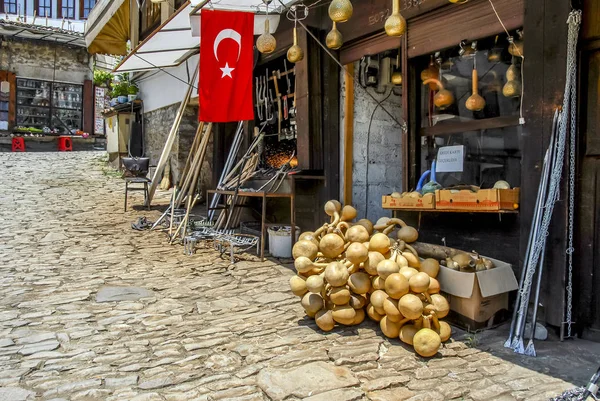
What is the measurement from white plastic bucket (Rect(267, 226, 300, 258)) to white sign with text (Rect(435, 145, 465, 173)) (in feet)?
7.40

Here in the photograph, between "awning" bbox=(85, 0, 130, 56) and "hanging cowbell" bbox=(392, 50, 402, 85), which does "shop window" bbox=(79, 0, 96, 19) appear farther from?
"hanging cowbell" bbox=(392, 50, 402, 85)

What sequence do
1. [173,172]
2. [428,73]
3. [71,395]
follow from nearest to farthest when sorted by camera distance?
[71,395], [428,73], [173,172]

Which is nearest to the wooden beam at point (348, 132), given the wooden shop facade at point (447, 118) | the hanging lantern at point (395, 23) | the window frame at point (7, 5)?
the wooden shop facade at point (447, 118)

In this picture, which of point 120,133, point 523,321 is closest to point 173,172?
point 120,133

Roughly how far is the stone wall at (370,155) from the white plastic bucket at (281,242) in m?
1.07

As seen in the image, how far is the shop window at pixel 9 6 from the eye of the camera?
24500 millimetres

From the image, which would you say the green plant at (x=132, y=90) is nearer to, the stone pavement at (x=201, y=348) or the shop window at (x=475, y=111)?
the stone pavement at (x=201, y=348)

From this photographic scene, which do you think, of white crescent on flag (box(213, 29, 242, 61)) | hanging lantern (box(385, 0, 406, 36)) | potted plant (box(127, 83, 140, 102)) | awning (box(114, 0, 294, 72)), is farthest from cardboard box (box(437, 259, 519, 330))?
potted plant (box(127, 83, 140, 102))

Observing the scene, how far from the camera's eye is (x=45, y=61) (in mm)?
Result: 22047

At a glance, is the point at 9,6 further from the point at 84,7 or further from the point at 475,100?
the point at 475,100

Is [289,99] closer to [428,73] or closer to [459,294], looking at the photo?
[428,73]

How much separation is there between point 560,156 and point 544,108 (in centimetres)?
48

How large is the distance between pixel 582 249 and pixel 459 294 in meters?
1.03

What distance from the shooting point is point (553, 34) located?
143 inches
